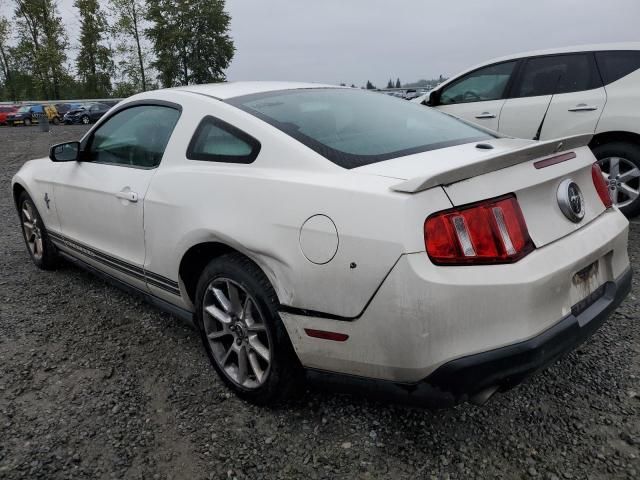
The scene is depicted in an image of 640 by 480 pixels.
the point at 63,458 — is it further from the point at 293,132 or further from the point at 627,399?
the point at 627,399

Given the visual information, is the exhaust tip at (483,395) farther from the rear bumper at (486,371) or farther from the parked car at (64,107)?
the parked car at (64,107)

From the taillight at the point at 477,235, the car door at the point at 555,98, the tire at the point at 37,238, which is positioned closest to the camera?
the taillight at the point at 477,235

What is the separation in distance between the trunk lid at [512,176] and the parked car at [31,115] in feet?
97.1

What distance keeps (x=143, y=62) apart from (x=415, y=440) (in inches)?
1748

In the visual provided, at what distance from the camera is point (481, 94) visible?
5.75 m

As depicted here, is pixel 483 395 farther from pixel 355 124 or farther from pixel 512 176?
pixel 355 124

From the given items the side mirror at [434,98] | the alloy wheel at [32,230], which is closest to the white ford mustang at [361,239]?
the alloy wheel at [32,230]

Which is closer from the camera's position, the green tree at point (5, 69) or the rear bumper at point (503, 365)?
the rear bumper at point (503, 365)

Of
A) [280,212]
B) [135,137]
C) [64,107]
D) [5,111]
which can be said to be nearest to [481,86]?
[135,137]

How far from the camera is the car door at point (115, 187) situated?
271 cm

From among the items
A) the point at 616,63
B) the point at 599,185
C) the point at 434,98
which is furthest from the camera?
the point at 434,98

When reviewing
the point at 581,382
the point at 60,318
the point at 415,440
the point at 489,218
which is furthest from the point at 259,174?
the point at 60,318

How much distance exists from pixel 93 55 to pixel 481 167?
45.2 m

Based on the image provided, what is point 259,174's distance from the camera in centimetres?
209
